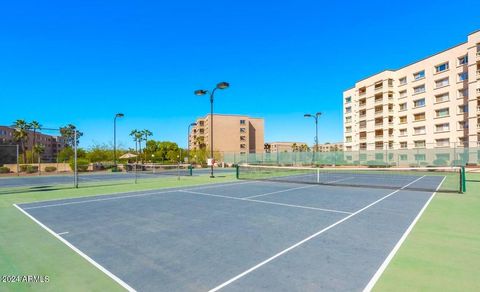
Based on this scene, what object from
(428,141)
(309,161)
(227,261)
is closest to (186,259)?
(227,261)

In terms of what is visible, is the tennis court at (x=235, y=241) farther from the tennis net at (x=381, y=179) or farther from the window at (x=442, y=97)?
the window at (x=442, y=97)

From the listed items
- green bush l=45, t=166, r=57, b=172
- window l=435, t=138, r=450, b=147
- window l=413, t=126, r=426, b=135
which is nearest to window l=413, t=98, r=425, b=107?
window l=413, t=126, r=426, b=135

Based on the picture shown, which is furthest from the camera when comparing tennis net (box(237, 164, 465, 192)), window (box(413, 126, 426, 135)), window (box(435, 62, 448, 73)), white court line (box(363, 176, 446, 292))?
window (box(413, 126, 426, 135))

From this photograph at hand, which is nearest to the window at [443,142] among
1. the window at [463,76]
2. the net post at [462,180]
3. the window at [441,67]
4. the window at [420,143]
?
the window at [420,143]

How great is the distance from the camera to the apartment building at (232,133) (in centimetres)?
9412

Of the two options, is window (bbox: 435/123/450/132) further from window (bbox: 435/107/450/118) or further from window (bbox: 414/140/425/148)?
window (bbox: 414/140/425/148)

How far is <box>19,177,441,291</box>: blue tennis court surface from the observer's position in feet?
13.7

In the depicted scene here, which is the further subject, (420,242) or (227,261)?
(420,242)

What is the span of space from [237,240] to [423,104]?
5371 centimetres

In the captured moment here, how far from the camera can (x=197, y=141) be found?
99.9 meters

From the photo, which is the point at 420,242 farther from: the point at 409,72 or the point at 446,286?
the point at 409,72

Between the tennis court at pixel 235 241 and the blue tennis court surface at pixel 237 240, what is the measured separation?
18 mm

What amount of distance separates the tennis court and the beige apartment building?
32.5 meters

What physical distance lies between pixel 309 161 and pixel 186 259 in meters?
40.7
